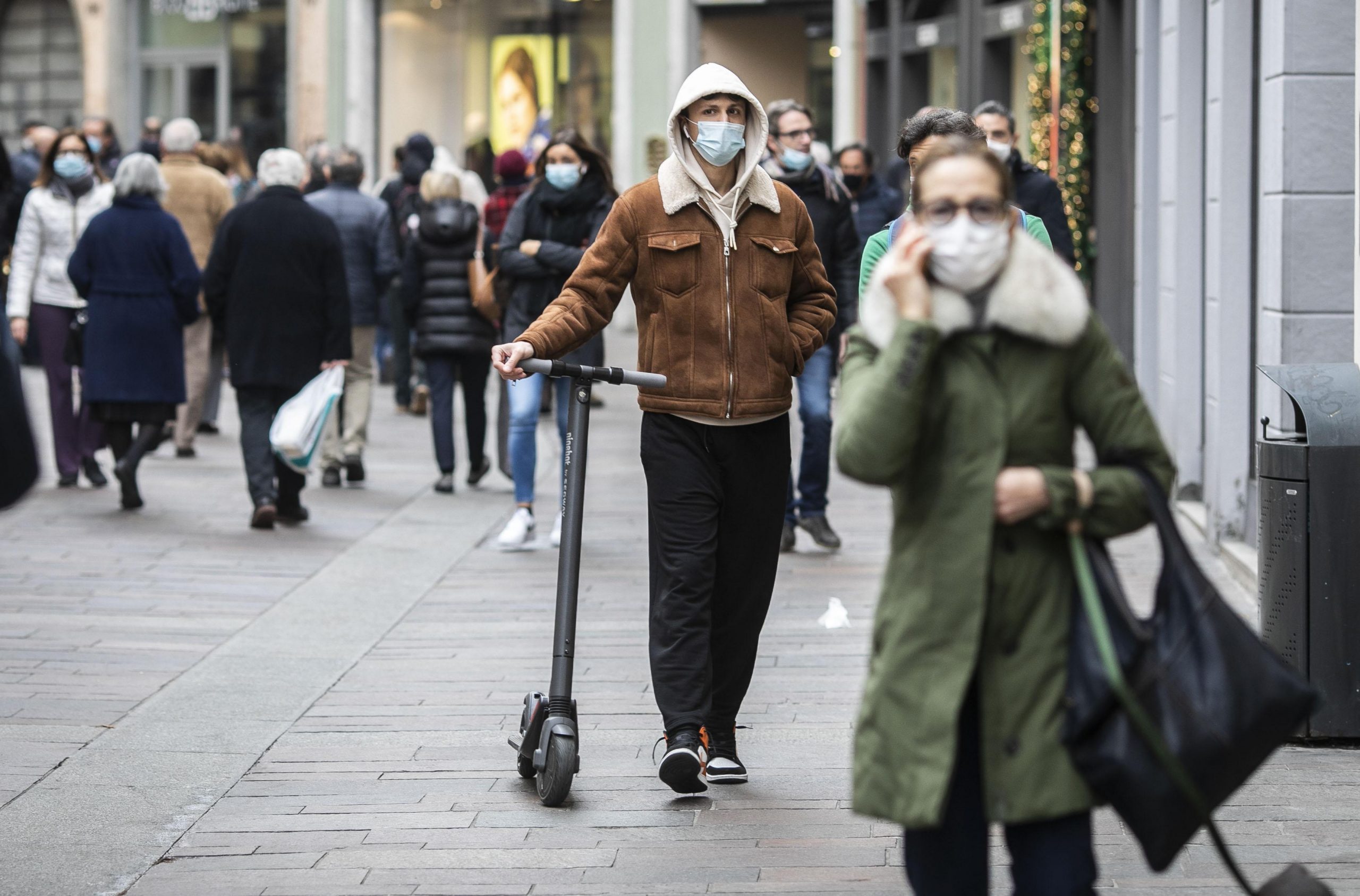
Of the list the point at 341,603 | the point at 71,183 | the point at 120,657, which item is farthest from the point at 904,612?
Result: the point at 71,183

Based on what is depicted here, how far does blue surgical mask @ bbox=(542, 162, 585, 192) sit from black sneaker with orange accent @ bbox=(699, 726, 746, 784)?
483 centimetres

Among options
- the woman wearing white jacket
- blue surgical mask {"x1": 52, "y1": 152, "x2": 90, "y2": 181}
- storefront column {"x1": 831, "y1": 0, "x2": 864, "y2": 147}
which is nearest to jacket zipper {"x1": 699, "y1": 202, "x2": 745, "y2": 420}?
the woman wearing white jacket

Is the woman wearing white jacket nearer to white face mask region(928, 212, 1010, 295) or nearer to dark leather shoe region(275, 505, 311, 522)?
dark leather shoe region(275, 505, 311, 522)

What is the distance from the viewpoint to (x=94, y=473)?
12094 millimetres

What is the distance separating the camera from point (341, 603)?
28.0 ft

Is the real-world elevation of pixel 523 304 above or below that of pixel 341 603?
above

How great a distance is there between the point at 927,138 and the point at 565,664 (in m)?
1.77

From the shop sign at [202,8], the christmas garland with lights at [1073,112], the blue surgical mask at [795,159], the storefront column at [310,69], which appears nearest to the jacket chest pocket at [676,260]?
the blue surgical mask at [795,159]

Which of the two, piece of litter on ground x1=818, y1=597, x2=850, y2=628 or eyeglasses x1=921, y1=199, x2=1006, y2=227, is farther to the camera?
piece of litter on ground x1=818, y1=597, x2=850, y2=628

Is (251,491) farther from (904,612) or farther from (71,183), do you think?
(904,612)

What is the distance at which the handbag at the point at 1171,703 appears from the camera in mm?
3316

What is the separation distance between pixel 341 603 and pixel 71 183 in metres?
5.07

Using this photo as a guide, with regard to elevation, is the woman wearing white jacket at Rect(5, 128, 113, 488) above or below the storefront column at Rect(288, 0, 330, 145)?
below

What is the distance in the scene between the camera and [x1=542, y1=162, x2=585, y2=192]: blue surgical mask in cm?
1001
